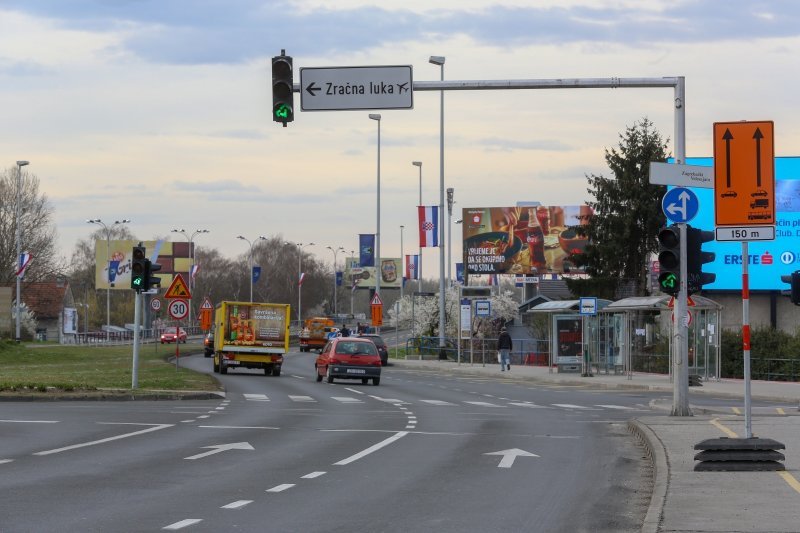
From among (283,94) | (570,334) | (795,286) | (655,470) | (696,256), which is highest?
(283,94)

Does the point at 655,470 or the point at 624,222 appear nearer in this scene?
the point at 655,470

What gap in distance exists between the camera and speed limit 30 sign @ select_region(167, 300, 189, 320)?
143 ft

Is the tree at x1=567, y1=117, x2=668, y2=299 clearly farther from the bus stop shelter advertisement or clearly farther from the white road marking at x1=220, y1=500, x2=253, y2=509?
the white road marking at x1=220, y1=500, x2=253, y2=509

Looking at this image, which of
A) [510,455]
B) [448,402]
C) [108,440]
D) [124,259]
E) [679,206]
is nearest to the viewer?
[510,455]

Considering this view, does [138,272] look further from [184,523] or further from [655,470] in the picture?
[184,523]

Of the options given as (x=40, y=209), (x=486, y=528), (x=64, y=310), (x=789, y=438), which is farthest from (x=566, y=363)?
(x=64, y=310)

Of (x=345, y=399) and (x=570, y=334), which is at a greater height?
(x=570, y=334)

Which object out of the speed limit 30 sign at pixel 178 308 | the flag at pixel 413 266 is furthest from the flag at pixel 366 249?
the speed limit 30 sign at pixel 178 308

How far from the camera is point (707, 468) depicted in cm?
1452

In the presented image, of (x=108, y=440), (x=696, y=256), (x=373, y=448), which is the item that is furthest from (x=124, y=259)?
(x=696, y=256)

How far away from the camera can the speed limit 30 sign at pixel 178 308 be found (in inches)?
1721

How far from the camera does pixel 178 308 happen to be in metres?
44.2

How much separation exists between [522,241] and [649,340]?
3997cm

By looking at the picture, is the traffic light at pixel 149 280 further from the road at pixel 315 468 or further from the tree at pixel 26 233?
the tree at pixel 26 233
